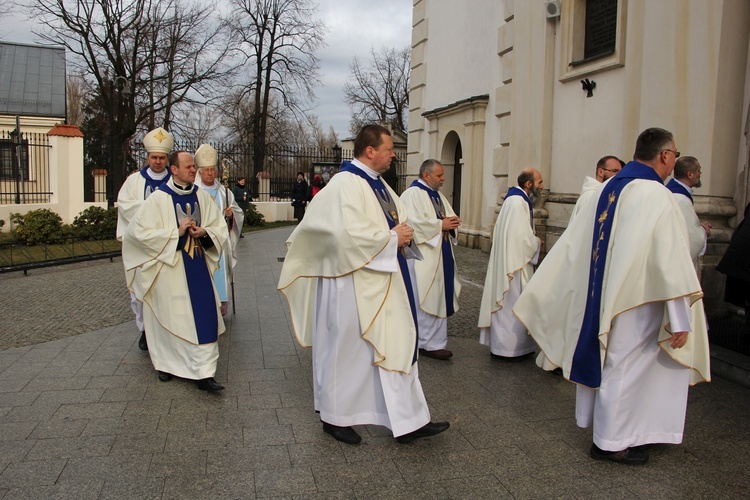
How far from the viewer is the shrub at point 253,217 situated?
21.6 meters

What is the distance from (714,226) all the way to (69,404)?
6798 millimetres

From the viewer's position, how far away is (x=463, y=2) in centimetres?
1547

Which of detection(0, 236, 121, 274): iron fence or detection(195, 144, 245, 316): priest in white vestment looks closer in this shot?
detection(195, 144, 245, 316): priest in white vestment

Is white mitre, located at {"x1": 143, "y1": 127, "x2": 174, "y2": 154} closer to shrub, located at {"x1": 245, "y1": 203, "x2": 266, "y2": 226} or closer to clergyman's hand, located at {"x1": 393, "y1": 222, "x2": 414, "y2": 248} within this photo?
clergyman's hand, located at {"x1": 393, "y1": 222, "x2": 414, "y2": 248}

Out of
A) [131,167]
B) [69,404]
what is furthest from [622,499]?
[131,167]

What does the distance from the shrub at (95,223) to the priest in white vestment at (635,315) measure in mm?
14908

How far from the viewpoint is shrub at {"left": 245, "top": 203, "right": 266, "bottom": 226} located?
2161cm

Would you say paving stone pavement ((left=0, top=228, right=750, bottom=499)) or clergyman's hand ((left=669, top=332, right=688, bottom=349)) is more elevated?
clergyman's hand ((left=669, top=332, right=688, bottom=349))

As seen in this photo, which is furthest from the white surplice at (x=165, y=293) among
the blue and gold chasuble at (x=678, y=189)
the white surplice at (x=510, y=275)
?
the blue and gold chasuble at (x=678, y=189)

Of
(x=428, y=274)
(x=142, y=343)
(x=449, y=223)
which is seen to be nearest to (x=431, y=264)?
(x=428, y=274)

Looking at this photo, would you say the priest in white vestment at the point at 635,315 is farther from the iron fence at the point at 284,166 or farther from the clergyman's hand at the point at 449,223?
the iron fence at the point at 284,166

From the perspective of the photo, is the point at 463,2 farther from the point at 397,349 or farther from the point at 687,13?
the point at 397,349

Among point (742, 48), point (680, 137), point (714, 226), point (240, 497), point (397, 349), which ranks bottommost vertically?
point (240, 497)

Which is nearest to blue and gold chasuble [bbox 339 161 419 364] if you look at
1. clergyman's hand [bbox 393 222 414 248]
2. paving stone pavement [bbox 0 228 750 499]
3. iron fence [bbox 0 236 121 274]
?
clergyman's hand [bbox 393 222 414 248]
